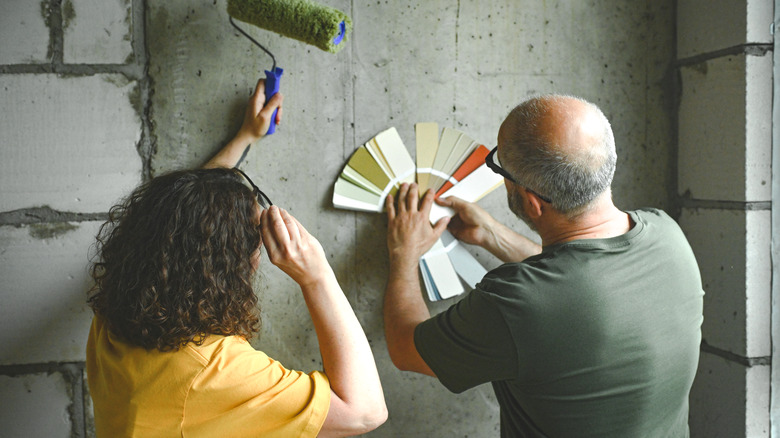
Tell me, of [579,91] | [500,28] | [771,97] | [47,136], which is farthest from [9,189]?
[771,97]

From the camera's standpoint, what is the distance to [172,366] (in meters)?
1.13

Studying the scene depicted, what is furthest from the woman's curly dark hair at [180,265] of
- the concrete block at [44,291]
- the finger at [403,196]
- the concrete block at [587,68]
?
the concrete block at [587,68]

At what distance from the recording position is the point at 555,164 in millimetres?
1301

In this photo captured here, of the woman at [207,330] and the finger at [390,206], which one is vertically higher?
the finger at [390,206]

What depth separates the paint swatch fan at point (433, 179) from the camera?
188cm

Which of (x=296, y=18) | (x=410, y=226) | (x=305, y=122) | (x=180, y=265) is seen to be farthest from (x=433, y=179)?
(x=180, y=265)

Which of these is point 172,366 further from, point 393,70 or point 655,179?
point 655,179

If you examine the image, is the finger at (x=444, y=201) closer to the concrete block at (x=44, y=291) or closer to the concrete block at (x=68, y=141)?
the concrete block at (x=68, y=141)

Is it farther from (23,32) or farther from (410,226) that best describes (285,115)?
(23,32)

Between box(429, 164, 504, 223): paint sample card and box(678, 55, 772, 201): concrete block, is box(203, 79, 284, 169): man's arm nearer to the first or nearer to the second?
box(429, 164, 504, 223): paint sample card

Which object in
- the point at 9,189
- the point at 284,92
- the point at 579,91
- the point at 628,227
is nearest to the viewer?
the point at 628,227

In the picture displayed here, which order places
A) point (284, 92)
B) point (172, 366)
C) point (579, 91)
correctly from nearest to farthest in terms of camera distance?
point (172, 366) < point (284, 92) < point (579, 91)

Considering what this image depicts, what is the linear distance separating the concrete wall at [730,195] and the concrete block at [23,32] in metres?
2.22

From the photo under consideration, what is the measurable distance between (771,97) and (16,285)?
254 cm
